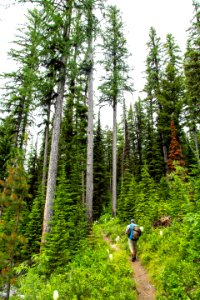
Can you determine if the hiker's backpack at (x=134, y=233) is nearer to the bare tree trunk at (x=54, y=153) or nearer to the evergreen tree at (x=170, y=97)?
the bare tree trunk at (x=54, y=153)

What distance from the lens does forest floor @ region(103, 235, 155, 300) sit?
683 centimetres

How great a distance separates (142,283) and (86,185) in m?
8.08

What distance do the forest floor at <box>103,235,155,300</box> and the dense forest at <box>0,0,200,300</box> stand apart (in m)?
0.28

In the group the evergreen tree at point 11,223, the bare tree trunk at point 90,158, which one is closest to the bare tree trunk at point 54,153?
the bare tree trunk at point 90,158

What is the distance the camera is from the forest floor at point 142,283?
269 inches

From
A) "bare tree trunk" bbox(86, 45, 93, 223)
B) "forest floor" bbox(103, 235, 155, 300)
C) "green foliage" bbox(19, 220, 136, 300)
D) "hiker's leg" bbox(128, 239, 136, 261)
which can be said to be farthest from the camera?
"bare tree trunk" bbox(86, 45, 93, 223)

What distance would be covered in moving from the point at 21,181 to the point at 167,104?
21.9 metres

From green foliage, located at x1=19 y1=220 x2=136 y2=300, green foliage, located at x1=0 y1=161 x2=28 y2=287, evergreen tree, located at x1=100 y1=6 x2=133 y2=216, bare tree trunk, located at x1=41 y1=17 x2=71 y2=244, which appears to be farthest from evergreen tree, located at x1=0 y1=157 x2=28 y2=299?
evergreen tree, located at x1=100 y1=6 x2=133 y2=216

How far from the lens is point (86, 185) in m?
15.2

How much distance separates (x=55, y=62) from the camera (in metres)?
12.6

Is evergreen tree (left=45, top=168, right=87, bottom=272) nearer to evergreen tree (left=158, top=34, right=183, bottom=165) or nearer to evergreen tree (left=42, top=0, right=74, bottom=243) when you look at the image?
evergreen tree (left=42, top=0, right=74, bottom=243)

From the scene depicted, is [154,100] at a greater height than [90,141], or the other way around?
[154,100]

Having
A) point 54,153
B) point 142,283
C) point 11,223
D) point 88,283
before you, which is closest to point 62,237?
point 88,283

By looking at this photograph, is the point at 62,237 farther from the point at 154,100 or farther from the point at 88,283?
the point at 154,100
